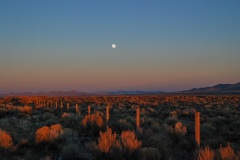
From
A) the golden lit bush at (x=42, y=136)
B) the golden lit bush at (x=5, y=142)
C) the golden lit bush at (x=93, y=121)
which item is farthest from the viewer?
the golden lit bush at (x=93, y=121)

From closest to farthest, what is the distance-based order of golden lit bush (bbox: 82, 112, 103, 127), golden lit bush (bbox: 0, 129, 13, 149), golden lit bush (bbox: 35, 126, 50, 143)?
golden lit bush (bbox: 0, 129, 13, 149) < golden lit bush (bbox: 35, 126, 50, 143) < golden lit bush (bbox: 82, 112, 103, 127)

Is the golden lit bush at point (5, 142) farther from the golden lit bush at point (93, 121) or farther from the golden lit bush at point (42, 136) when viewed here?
the golden lit bush at point (93, 121)

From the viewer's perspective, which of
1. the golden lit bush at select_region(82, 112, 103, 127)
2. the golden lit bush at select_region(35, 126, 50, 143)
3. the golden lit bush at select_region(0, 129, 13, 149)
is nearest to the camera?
the golden lit bush at select_region(0, 129, 13, 149)

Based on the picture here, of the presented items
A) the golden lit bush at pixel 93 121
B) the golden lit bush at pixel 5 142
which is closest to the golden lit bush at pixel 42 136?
the golden lit bush at pixel 5 142

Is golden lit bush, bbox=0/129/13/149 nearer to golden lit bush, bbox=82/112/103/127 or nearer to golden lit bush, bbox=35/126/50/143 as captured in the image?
golden lit bush, bbox=35/126/50/143

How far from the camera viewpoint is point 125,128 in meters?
17.2

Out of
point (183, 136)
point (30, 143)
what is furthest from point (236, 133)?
point (30, 143)

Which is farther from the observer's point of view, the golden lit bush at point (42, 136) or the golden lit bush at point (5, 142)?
the golden lit bush at point (42, 136)

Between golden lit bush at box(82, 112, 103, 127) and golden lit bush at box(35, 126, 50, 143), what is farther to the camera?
golden lit bush at box(82, 112, 103, 127)

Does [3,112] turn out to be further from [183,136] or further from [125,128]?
[183,136]

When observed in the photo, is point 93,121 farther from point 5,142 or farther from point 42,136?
point 5,142

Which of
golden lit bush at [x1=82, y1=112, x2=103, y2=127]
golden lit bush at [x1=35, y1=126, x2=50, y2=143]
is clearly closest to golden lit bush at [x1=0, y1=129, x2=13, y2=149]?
golden lit bush at [x1=35, y1=126, x2=50, y2=143]

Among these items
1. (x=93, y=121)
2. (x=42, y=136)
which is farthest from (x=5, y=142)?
(x=93, y=121)

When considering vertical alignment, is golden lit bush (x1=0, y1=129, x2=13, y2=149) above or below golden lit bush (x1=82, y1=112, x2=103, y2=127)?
below
